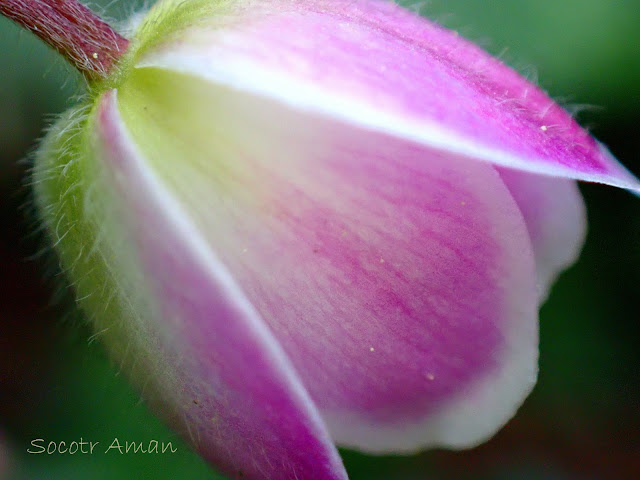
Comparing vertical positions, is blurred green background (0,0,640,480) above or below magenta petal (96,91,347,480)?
below

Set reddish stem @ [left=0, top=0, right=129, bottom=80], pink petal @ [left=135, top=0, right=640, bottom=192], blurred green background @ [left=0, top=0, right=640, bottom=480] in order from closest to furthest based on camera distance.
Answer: pink petal @ [left=135, top=0, right=640, bottom=192] < reddish stem @ [left=0, top=0, right=129, bottom=80] < blurred green background @ [left=0, top=0, right=640, bottom=480]

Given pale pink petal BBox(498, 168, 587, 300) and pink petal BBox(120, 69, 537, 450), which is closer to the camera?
pink petal BBox(120, 69, 537, 450)

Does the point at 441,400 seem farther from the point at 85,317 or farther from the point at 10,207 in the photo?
the point at 10,207

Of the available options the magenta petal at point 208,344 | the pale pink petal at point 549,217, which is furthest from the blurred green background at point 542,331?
the magenta petal at point 208,344

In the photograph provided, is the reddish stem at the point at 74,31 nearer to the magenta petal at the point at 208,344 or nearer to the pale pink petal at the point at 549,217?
the magenta petal at the point at 208,344

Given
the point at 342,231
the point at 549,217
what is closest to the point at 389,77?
the point at 342,231

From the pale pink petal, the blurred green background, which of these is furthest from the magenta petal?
the blurred green background

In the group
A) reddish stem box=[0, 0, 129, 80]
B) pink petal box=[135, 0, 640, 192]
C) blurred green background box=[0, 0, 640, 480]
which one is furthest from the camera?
blurred green background box=[0, 0, 640, 480]

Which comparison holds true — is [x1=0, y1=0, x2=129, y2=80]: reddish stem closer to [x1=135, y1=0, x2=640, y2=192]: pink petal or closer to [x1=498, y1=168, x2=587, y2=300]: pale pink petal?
[x1=135, y1=0, x2=640, y2=192]: pink petal

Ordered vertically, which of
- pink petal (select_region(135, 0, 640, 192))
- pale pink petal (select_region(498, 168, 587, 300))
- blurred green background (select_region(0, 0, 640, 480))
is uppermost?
pink petal (select_region(135, 0, 640, 192))
